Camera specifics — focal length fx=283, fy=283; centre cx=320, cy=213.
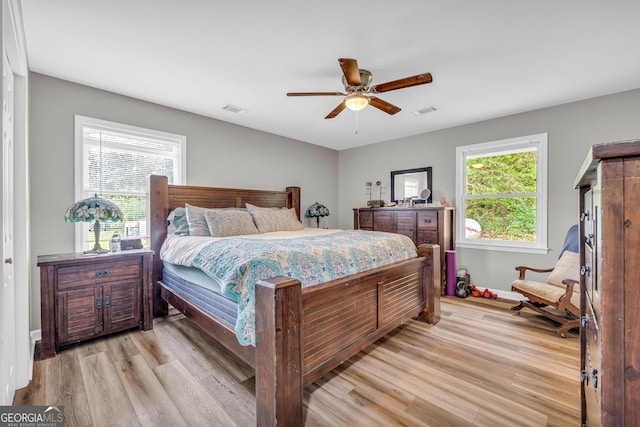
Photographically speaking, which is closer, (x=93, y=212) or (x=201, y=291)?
(x=201, y=291)

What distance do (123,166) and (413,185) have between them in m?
4.22

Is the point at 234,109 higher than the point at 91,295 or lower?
higher

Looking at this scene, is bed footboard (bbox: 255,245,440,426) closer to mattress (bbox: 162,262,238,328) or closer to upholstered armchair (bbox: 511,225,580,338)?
mattress (bbox: 162,262,238,328)

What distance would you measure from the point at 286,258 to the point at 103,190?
102 inches

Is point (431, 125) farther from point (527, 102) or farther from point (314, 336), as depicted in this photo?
point (314, 336)

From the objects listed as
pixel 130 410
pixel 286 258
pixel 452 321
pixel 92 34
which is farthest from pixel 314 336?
pixel 92 34

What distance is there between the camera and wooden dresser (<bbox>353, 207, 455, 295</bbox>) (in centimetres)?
412

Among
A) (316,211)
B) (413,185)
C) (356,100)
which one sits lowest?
(316,211)

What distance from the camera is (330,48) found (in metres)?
2.31

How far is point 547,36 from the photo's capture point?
2141 millimetres

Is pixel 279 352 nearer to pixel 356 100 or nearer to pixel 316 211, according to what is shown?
pixel 356 100

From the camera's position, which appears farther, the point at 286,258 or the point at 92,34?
the point at 92,34

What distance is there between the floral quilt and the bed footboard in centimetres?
Result: 10

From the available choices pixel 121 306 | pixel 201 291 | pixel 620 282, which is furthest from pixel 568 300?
pixel 121 306
